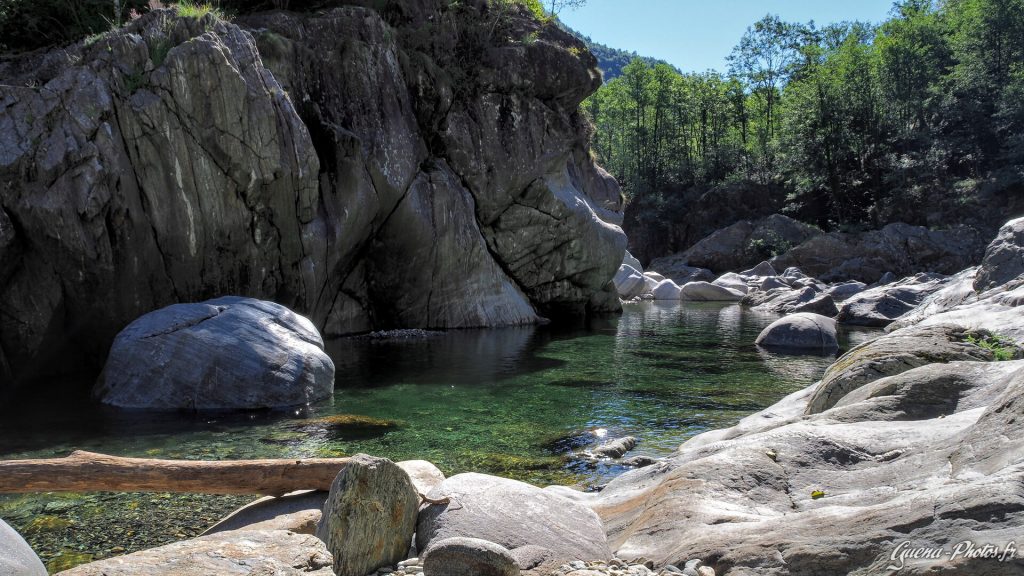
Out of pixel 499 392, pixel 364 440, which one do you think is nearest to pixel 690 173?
pixel 499 392

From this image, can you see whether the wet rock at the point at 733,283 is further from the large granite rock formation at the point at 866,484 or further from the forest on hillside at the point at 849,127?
the large granite rock formation at the point at 866,484

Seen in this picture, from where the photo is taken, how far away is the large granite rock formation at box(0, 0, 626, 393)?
14016 millimetres

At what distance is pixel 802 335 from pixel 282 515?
1710cm

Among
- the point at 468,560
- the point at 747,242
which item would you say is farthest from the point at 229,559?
the point at 747,242

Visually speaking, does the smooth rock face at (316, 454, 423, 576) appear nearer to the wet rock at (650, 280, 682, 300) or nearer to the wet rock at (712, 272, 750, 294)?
the wet rock at (650, 280, 682, 300)

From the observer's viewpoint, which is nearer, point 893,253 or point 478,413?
point 478,413

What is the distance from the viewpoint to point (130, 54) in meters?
15.1

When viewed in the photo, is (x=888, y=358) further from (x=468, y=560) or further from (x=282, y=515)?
(x=282, y=515)

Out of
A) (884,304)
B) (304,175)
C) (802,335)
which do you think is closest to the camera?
(304,175)

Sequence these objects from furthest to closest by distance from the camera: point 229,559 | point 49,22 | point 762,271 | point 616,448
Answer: point 762,271 < point 49,22 < point 616,448 < point 229,559

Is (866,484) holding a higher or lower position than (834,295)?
lower

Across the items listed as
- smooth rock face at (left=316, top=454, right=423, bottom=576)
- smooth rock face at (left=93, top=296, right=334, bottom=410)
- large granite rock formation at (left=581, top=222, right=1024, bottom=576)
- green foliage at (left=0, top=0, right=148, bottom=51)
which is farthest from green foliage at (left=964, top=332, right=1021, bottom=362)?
green foliage at (left=0, top=0, right=148, bottom=51)

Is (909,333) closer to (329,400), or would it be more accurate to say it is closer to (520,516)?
(520,516)

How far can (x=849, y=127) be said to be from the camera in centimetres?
5303
